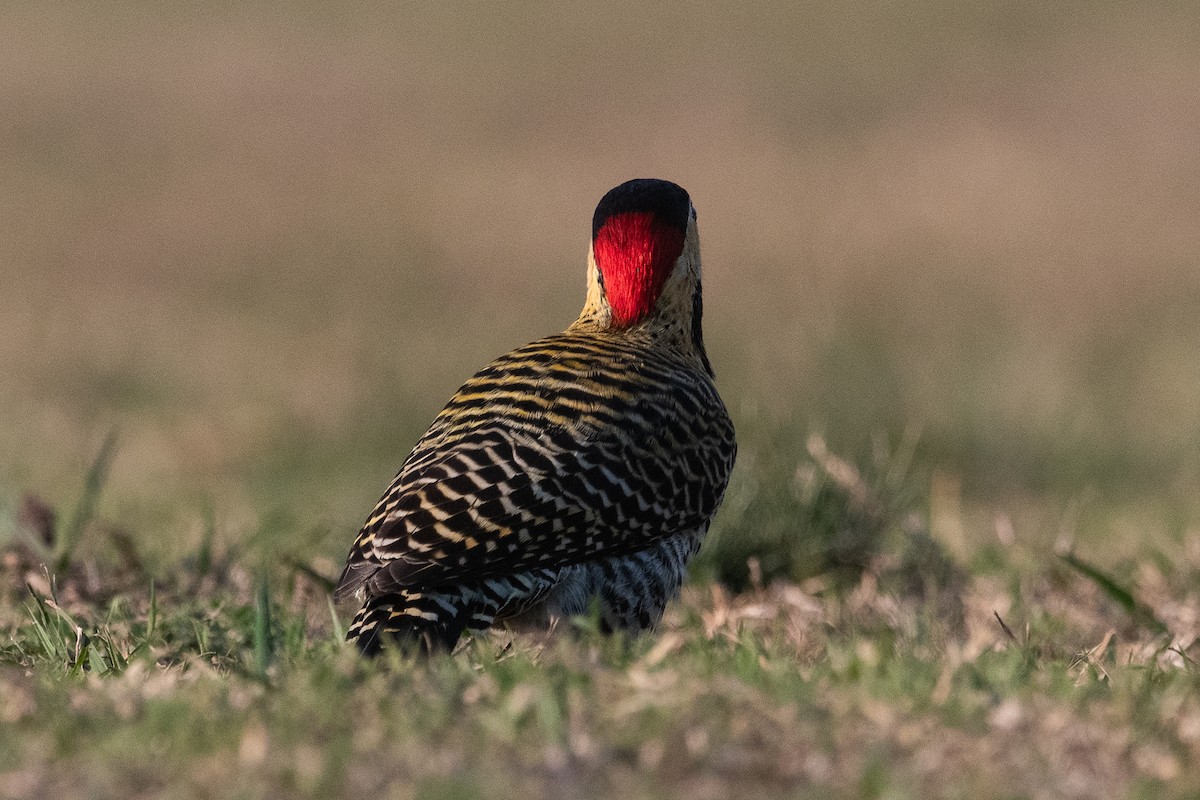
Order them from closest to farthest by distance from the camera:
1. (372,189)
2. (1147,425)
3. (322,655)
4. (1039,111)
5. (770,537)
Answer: (322,655) < (770,537) < (1147,425) < (372,189) < (1039,111)

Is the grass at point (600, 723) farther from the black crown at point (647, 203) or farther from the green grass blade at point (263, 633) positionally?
the black crown at point (647, 203)

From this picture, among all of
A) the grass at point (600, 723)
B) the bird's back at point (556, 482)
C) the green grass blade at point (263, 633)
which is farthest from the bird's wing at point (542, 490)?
the green grass blade at point (263, 633)

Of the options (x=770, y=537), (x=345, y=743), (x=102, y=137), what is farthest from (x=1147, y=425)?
(x=102, y=137)

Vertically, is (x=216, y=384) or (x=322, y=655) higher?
(x=322, y=655)

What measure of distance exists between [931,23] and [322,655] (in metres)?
23.6

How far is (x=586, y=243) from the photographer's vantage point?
15.2 meters

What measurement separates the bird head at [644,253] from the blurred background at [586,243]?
A: 94 centimetres

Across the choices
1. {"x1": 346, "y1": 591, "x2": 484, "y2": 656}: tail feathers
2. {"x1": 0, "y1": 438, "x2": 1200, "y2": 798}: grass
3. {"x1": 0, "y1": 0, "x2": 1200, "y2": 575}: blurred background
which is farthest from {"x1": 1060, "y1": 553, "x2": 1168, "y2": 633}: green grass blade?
{"x1": 346, "y1": 591, "x2": 484, "y2": 656}: tail feathers

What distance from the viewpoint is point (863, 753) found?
9.33ft

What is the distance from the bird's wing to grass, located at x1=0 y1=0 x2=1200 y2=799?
0.84 feet

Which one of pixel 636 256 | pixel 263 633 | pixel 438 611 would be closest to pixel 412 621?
pixel 438 611

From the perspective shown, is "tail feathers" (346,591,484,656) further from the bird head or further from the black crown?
the black crown

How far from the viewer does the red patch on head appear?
5.51m

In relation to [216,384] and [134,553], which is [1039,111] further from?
[134,553]
